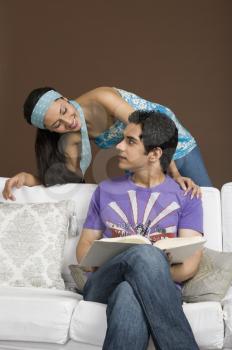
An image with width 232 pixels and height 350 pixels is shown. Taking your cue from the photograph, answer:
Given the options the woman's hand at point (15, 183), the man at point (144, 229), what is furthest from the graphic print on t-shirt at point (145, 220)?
the woman's hand at point (15, 183)

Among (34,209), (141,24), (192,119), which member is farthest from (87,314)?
(141,24)

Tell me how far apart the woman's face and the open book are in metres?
0.64

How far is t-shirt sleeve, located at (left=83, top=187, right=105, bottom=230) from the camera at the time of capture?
225 cm

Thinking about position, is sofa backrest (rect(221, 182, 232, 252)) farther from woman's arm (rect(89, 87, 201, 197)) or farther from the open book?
the open book

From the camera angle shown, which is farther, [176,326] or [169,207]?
[169,207]

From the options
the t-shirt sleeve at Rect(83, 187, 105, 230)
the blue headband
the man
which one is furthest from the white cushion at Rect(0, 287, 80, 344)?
the blue headband

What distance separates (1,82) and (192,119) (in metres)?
1.43

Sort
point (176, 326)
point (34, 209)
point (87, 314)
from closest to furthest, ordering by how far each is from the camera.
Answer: point (176, 326), point (87, 314), point (34, 209)

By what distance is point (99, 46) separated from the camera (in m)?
4.31

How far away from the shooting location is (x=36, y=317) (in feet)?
6.28

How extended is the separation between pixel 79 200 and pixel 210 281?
0.75 metres

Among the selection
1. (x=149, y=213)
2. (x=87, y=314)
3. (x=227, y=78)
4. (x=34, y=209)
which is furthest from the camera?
(x=227, y=78)

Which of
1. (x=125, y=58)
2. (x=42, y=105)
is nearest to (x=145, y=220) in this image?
(x=42, y=105)

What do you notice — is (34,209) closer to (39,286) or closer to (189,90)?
(39,286)
